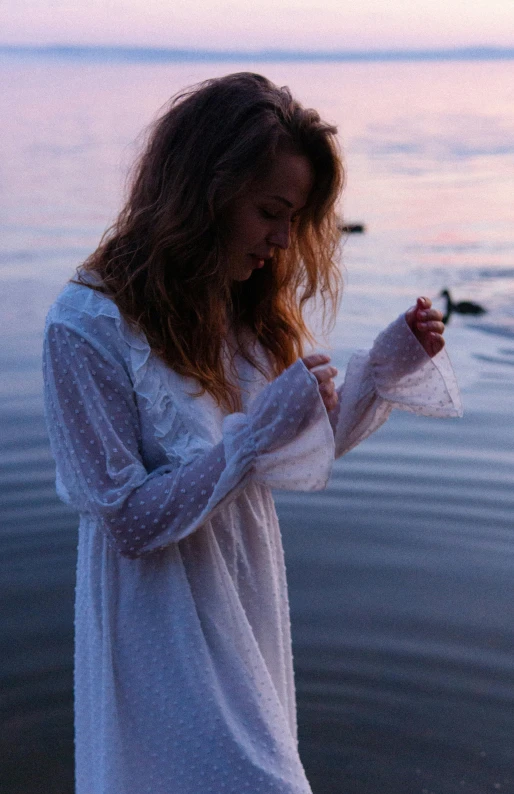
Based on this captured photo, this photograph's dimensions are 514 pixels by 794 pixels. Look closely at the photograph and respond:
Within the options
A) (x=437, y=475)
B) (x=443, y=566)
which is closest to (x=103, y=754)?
(x=443, y=566)

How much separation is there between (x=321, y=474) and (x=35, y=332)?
329 inches

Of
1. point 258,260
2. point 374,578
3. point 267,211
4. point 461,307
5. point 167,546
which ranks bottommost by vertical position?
point 461,307

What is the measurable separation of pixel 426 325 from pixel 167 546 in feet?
2.53

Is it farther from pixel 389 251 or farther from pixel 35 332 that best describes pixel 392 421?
pixel 389 251

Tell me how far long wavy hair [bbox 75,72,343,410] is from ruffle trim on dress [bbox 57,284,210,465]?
31 mm

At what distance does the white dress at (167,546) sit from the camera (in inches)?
90.0

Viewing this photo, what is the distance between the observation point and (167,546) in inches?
93.4

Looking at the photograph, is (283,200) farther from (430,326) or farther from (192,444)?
(192,444)

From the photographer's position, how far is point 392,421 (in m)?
7.82

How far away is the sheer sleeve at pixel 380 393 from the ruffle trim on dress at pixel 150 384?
48 centimetres

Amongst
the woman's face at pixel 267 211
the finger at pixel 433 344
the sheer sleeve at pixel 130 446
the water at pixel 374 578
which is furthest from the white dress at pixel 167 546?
the water at pixel 374 578

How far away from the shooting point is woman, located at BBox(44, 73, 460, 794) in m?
2.30

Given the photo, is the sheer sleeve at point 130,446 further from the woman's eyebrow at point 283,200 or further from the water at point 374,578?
the water at point 374,578

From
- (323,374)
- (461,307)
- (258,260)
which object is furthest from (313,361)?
(461,307)
